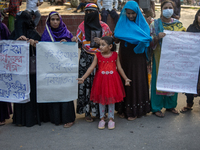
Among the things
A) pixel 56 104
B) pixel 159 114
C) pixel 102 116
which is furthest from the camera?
pixel 159 114

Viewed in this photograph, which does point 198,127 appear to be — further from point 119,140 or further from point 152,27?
point 152,27

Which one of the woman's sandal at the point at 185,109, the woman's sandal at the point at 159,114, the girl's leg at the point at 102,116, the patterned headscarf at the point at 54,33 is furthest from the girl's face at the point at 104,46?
the woman's sandal at the point at 185,109

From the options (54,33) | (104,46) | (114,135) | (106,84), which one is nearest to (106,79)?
(106,84)

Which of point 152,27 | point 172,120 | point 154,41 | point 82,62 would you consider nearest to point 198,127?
point 172,120

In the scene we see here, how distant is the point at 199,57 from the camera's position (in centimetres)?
384

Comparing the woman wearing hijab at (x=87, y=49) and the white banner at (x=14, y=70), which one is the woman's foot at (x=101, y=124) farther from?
the white banner at (x=14, y=70)

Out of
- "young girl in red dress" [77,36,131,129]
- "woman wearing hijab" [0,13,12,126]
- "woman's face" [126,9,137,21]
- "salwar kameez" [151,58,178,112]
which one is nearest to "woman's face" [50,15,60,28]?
"young girl in red dress" [77,36,131,129]

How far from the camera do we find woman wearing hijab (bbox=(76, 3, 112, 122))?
12.1ft

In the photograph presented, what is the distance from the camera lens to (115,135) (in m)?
3.48

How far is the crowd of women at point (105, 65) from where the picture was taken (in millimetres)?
3574

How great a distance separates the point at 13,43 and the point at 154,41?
7.32 ft

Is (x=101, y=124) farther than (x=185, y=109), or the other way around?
(x=185, y=109)

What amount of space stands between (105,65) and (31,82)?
3.93ft

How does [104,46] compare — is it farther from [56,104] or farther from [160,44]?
[56,104]
